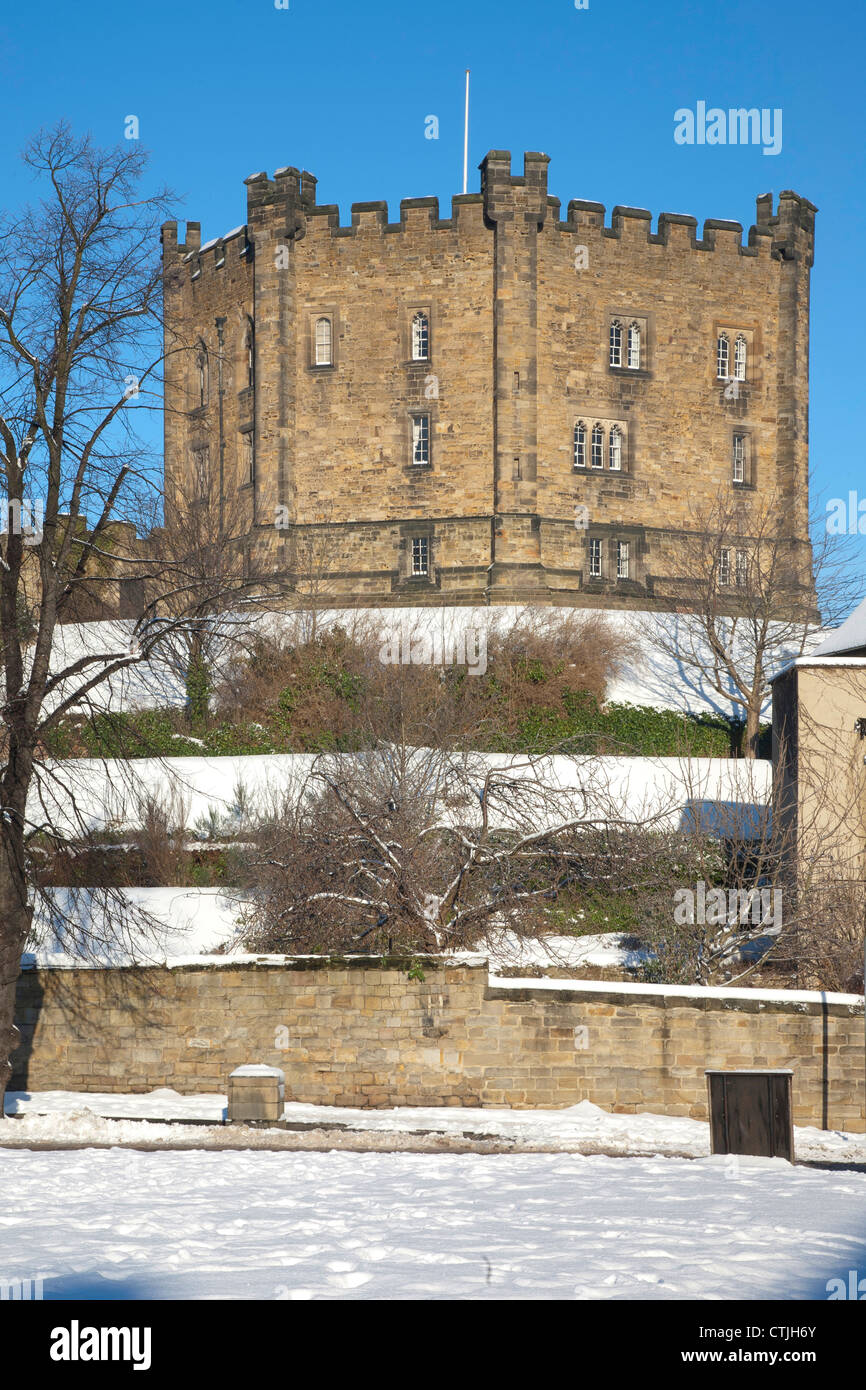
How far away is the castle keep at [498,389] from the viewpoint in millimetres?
43125

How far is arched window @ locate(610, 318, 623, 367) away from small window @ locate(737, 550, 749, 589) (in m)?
7.19

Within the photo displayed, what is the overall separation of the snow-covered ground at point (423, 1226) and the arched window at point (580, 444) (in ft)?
108

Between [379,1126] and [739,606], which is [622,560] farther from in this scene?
[379,1126]

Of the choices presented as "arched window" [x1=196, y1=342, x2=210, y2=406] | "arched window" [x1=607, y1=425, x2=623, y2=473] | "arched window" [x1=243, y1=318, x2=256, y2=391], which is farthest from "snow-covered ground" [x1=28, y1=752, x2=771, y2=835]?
"arched window" [x1=196, y1=342, x2=210, y2=406]

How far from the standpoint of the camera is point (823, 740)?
2158 cm

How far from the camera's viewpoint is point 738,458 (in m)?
47.1

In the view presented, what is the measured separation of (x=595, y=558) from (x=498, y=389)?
19.7 feet

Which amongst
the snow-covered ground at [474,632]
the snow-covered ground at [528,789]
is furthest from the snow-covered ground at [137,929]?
the snow-covered ground at [474,632]

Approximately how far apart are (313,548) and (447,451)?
16.6 feet

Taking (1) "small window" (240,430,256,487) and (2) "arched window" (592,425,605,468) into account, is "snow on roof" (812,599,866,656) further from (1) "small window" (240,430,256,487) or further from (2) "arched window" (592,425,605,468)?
(1) "small window" (240,430,256,487)

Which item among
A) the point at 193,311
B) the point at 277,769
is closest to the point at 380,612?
the point at 277,769

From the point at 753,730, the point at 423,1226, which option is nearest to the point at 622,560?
the point at 753,730

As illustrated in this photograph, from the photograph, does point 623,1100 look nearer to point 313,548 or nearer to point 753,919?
point 753,919

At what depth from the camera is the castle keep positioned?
43125 mm
